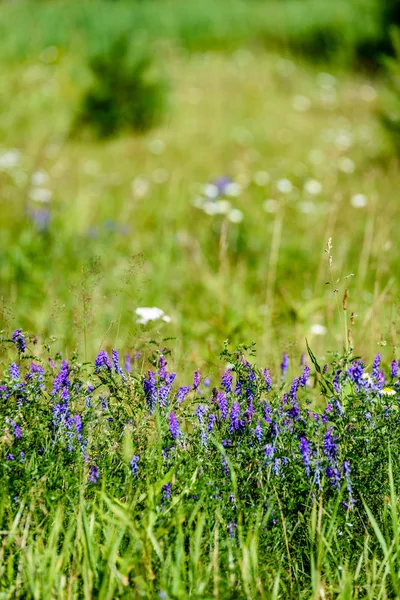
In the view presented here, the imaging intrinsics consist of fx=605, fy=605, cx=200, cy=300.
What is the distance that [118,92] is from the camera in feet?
22.6

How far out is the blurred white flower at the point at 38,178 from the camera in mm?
5008

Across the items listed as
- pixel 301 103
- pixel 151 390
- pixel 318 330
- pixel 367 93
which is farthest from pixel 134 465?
pixel 367 93

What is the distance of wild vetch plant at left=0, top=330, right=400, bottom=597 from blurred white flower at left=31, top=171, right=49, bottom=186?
3.63m

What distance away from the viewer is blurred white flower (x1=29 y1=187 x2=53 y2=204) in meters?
4.61

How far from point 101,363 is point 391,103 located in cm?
474

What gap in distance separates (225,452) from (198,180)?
14.1 ft

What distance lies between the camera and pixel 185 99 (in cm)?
841

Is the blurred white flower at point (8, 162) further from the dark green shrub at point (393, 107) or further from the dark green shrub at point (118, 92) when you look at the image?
the dark green shrub at point (393, 107)

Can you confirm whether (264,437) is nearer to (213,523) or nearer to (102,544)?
(213,523)

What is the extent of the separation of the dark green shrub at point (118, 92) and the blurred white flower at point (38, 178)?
1.84 metres

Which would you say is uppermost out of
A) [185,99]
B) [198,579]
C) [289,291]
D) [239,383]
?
[185,99]

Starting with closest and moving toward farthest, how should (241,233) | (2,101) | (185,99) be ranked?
(241,233), (2,101), (185,99)

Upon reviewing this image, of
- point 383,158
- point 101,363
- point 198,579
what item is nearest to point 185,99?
point 383,158

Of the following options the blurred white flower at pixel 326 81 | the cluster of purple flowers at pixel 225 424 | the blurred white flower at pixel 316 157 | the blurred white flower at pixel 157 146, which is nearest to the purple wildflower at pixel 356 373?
the cluster of purple flowers at pixel 225 424
